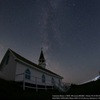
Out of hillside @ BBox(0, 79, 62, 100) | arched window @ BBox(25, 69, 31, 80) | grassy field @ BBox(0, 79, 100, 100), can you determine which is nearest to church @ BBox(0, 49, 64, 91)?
arched window @ BBox(25, 69, 31, 80)

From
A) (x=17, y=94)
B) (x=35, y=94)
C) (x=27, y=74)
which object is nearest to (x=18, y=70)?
(x=27, y=74)

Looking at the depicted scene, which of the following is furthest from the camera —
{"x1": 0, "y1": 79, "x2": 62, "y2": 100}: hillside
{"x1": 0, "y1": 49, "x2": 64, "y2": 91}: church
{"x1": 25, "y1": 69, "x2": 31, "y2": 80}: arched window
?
{"x1": 25, "y1": 69, "x2": 31, "y2": 80}: arched window

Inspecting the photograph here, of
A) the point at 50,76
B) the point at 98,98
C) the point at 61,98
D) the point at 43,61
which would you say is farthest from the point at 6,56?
the point at 43,61

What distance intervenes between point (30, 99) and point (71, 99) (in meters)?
3.22

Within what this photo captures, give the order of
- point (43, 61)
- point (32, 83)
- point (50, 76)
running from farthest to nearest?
point (43, 61)
point (50, 76)
point (32, 83)

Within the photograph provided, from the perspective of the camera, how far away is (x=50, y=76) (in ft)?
101

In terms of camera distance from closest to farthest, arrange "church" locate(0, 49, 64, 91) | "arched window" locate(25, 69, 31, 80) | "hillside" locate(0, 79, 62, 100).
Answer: "hillside" locate(0, 79, 62, 100)
"church" locate(0, 49, 64, 91)
"arched window" locate(25, 69, 31, 80)

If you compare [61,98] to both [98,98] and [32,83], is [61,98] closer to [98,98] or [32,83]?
[98,98]

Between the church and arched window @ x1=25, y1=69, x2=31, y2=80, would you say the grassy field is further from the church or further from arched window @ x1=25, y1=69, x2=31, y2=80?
arched window @ x1=25, y1=69, x2=31, y2=80

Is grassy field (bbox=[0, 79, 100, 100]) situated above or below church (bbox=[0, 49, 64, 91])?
below

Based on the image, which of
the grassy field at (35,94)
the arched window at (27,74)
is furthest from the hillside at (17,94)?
the arched window at (27,74)

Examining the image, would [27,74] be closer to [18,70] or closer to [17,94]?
[18,70]

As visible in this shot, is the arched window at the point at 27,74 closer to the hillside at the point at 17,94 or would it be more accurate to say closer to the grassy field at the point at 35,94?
the hillside at the point at 17,94

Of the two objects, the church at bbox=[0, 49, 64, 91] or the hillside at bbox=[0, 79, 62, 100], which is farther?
the church at bbox=[0, 49, 64, 91]
